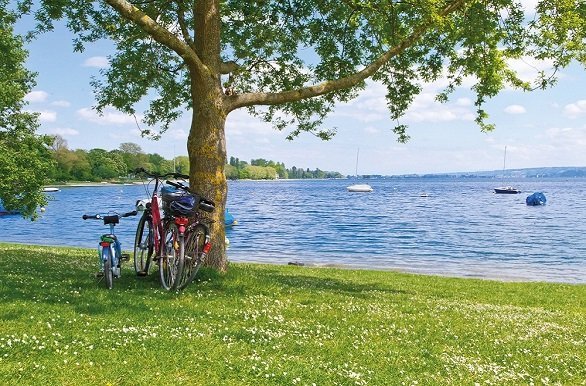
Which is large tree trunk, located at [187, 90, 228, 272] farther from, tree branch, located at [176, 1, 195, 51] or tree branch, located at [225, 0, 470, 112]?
tree branch, located at [176, 1, 195, 51]

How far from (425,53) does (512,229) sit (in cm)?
5576

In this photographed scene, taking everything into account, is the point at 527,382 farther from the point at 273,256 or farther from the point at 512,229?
the point at 512,229

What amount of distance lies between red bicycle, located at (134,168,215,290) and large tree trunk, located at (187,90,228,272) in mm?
1709

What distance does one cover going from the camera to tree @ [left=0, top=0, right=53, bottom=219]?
1121 inches

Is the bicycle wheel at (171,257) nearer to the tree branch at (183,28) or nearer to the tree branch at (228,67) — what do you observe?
the tree branch at (228,67)

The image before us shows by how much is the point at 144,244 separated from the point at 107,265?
1.01 meters

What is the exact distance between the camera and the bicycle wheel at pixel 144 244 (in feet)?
43.0

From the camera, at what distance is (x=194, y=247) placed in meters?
12.5

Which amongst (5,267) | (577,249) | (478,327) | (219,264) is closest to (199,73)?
(219,264)

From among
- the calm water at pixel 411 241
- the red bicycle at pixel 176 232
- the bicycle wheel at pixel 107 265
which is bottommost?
the calm water at pixel 411 241

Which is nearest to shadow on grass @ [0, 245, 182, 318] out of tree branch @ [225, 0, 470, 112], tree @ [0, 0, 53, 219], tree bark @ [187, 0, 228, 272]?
tree bark @ [187, 0, 228, 272]

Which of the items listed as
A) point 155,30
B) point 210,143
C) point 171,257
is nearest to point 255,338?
point 171,257

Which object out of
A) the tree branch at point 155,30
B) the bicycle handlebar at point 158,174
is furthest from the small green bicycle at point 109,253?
the tree branch at point 155,30

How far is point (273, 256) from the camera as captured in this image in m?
44.1
